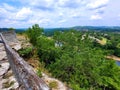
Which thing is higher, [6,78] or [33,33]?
[6,78]

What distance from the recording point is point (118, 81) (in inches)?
1091

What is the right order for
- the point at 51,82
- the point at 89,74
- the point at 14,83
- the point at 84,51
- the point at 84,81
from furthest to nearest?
the point at 84,51 → the point at 89,74 → the point at 84,81 → the point at 51,82 → the point at 14,83

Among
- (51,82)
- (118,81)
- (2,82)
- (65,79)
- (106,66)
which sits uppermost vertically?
(2,82)

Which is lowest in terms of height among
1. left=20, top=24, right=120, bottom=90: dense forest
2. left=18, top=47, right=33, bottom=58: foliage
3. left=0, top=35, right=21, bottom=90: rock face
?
left=20, top=24, right=120, bottom=90: dense forest

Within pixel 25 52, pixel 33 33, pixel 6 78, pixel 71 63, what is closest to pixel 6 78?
pixel 6 78

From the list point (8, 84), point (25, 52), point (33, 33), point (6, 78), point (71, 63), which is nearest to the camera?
point (8, 84)

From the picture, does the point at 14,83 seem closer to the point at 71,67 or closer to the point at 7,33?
the point at 7,33

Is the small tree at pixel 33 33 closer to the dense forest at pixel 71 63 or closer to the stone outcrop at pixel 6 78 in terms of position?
the dense forest at pixel 71 63

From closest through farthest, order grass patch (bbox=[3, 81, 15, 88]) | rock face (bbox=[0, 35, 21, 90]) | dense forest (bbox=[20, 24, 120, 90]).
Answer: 1. rock face (bbox=[0, 35, 21, 90])
2. grass patch (bbox=[3, 81, 15, 88])
3. dense forest (bbox=[20, 24, 120, 90])

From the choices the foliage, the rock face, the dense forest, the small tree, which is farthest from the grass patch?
the small tree

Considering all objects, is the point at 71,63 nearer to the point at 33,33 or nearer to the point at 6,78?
the point at 33,33

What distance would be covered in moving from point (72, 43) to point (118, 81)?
25.4ft

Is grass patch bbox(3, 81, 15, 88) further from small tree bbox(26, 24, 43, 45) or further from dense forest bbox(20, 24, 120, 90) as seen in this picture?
small tree bbox(26, 24, 43, 45)

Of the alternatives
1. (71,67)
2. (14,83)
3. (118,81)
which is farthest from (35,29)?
(14,83)
